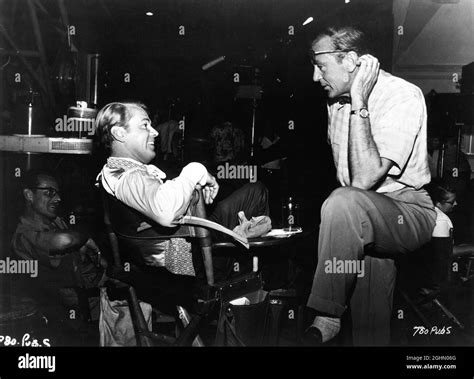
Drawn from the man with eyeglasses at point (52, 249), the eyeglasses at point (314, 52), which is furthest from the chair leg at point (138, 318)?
the eyeglasses at point (314, 52)

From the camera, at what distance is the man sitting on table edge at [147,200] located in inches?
67.9

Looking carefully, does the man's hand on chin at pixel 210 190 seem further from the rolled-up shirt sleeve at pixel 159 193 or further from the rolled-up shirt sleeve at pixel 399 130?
the rolled-up shirt sleeve at pixel 399 130

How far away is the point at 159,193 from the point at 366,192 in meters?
0.81

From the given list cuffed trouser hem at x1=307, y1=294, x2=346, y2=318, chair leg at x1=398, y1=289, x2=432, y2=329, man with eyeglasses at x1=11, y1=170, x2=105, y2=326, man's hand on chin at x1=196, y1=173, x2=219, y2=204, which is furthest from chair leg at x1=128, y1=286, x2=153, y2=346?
chair leg at x1=398, y1=289, x2=432, y2=329

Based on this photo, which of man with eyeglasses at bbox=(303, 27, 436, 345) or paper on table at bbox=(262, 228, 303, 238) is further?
paper on table at bbox=(262, 228, 303, 238)

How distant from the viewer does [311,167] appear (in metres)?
2.21

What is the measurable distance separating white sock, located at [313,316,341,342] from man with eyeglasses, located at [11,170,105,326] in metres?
1.12

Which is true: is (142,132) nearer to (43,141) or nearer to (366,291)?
(43,141)

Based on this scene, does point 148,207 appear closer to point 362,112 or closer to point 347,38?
point 362,112

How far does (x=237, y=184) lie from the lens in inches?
91.6

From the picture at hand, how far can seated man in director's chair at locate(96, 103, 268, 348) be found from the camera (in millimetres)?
1720

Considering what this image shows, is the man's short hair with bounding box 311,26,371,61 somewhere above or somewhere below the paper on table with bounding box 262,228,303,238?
above

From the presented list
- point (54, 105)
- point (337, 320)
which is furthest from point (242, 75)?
point (337, 320)

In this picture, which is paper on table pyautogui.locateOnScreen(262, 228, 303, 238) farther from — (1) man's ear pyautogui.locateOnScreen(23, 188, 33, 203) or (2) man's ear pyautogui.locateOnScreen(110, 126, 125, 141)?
(1) man's ear pyautogui.locateOnScreen(23, 188, 33, 203)
